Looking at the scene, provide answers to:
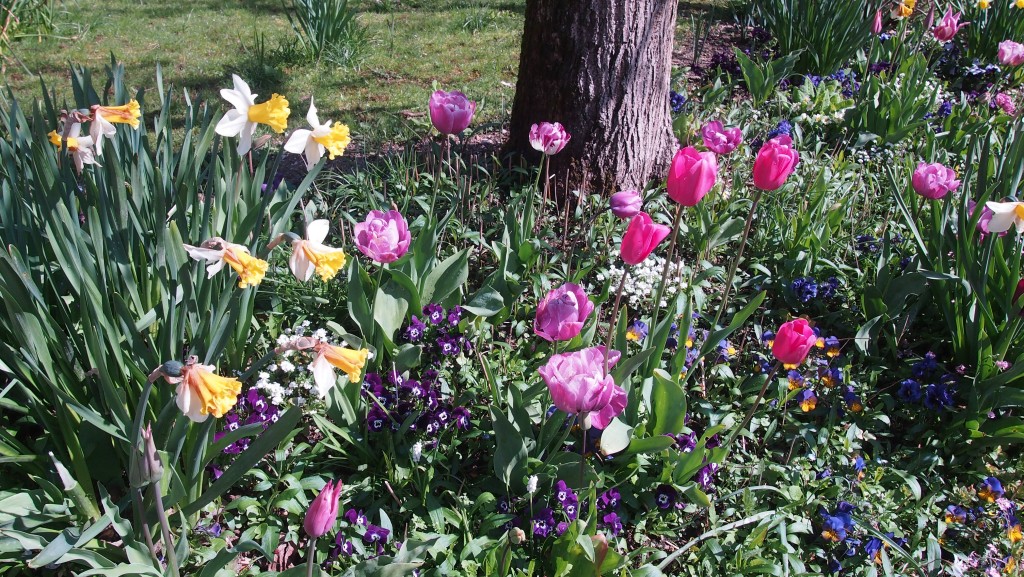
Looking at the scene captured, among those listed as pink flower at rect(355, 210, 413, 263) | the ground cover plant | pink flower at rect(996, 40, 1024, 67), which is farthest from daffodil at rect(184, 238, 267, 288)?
pink flower at rect(996, 40, 1024, 67)

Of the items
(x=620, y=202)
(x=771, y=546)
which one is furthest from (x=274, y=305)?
(x=771, y=546)

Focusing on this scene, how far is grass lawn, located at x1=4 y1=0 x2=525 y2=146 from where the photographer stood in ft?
13.6

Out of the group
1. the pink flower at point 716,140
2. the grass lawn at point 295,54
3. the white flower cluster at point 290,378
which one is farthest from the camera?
the grass lawn at point 295,54

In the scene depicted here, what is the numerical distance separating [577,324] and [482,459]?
0.65 meters

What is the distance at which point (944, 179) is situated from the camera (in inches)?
92.1

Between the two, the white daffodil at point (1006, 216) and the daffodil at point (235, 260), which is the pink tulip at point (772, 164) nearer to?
the white daffodil at point (1006, 216)

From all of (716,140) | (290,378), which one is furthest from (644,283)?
(290,378)

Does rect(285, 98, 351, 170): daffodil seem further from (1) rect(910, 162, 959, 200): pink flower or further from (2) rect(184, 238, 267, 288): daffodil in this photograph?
(1) rect(910, 162, 959, 200): pink flower

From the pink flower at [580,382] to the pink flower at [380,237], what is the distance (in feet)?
1.99

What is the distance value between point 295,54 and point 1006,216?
3.93 metres

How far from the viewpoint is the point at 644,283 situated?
2.74 meters

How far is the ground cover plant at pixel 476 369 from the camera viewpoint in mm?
1583

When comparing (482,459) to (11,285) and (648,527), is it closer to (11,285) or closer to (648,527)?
(648,527)

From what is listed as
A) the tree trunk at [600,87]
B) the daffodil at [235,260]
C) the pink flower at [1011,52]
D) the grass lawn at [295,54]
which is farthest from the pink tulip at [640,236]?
the pink flower at [1011,52]
